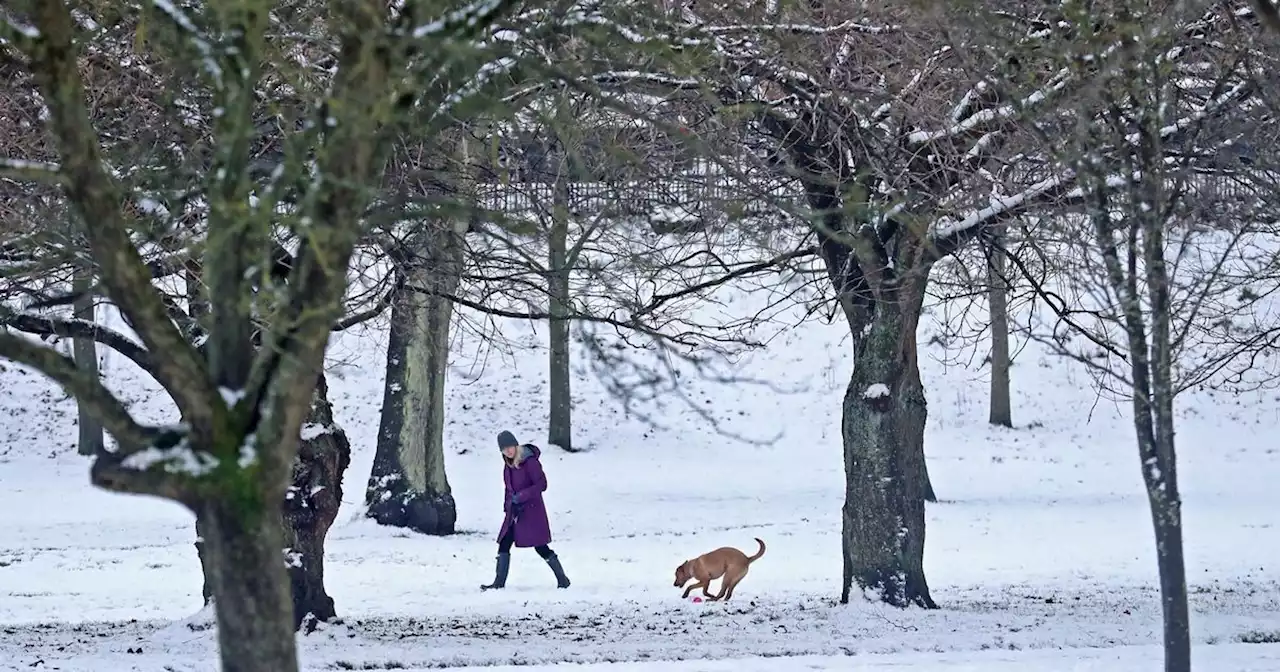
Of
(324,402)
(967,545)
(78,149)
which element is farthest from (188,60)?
(967,545)

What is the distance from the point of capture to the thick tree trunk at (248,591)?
3793 mm

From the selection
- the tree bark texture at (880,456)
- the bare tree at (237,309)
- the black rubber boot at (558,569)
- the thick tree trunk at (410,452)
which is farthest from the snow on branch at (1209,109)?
the thick tree trunk at (410,452)

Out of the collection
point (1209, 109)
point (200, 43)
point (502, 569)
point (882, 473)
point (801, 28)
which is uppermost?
point (801, 28)

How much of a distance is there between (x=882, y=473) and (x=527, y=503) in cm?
357

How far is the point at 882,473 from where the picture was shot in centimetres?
948

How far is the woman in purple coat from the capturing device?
11.7 m

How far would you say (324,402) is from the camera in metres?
9.12

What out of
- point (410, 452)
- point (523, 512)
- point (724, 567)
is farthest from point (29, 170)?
point (410, 452)

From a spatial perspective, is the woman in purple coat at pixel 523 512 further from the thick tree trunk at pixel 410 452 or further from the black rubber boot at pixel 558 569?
the thick tree trunk at pixel 410 452

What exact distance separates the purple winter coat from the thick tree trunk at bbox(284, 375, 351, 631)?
2839 mm

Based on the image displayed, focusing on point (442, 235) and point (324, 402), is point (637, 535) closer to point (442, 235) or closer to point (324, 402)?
point (324, 402)

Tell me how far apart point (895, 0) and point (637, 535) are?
36.5 feet

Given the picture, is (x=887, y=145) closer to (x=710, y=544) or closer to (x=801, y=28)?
(x=801, y=28)

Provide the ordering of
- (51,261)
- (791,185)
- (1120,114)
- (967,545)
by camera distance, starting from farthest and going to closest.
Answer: (967,545)
(791,185)
(51,261)
(1120,114)
